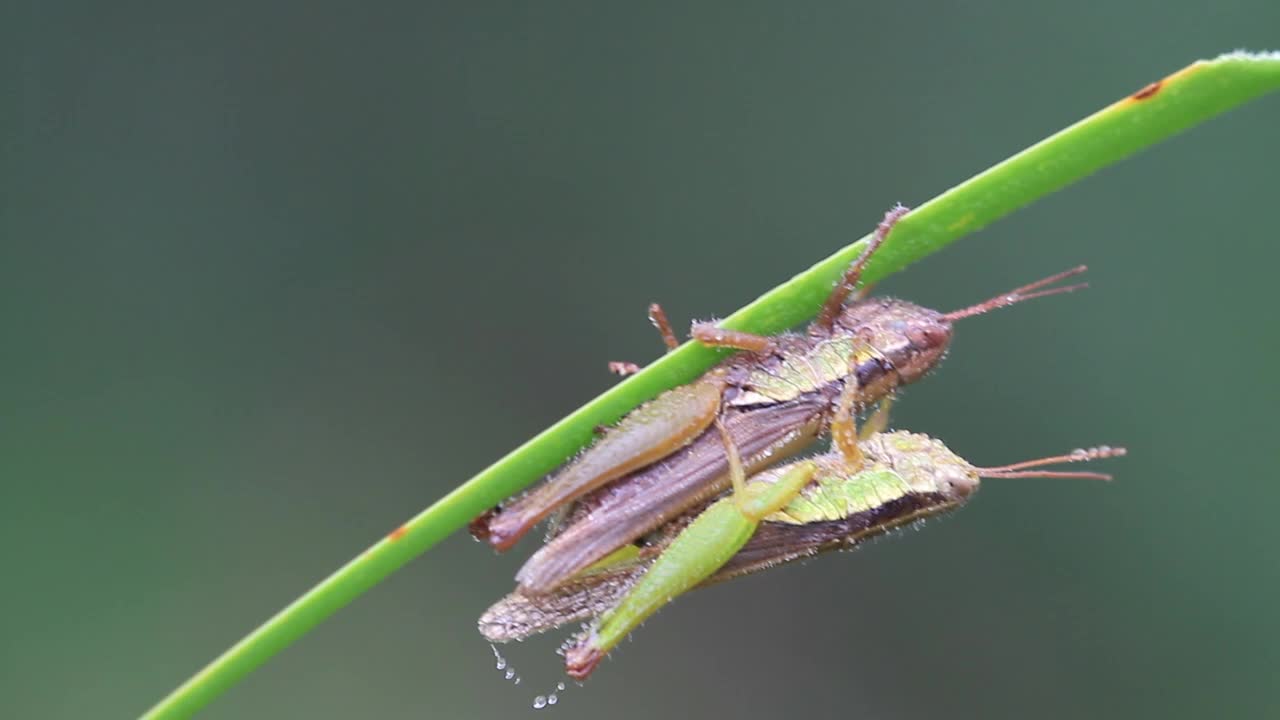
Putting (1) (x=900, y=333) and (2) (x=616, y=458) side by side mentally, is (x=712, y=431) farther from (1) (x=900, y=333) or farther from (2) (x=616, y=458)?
(1) (x=900, y=333)

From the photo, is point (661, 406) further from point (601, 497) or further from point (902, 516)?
point (902, 516)

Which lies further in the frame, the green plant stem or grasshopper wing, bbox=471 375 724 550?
grasshopper wing, bbox=471 375 724 550

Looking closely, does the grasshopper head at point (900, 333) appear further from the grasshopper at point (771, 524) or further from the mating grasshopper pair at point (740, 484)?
the grasshopper at point (771, 524)

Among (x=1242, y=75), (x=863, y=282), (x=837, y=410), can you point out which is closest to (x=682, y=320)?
Answer: (x=837, y=410)

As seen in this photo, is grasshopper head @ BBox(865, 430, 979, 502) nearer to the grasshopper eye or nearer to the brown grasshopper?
the brown grasshopper

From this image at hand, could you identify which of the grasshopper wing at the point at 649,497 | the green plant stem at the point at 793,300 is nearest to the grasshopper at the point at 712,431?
the grasshopper wing at the point at 649,497

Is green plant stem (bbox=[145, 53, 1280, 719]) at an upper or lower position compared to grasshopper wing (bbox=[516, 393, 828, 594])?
upper

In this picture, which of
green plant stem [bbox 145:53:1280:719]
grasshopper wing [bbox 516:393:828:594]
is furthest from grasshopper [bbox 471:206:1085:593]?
green plant stem [bbox 145:53:1280:719]

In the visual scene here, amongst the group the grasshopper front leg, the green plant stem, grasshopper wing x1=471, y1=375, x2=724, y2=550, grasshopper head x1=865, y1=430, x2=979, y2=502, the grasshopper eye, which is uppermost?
the green plant stem
